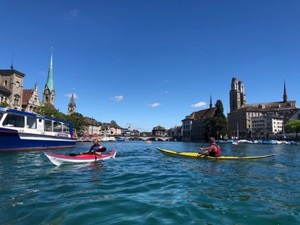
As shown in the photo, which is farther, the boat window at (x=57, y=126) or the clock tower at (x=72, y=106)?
the clock tower at (x=72, y=106)

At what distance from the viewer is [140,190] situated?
36.2 feet

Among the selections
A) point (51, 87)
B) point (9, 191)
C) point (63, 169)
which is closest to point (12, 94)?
point (51, 87)

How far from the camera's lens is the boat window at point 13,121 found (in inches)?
1187

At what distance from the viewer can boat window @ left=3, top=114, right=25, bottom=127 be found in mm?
30142

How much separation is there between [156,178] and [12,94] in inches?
3108

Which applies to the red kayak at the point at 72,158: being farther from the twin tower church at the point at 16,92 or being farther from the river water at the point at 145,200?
the twin tower church at the point at 16,92

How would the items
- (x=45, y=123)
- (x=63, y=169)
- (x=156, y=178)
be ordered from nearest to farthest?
(x=156, y=178) → (x=63, y=169) → (x=45, y=123)

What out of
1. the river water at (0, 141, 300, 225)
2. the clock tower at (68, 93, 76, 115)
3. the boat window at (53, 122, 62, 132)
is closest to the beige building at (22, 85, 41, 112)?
the boat window at (53, 122, 62, 132)

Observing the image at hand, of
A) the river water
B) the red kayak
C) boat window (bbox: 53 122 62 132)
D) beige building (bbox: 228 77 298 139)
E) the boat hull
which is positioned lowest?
the river water

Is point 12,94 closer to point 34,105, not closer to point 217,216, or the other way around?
point 34,105

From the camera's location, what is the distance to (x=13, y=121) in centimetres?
3094

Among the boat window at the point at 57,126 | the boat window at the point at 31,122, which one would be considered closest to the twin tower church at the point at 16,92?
the boat window at the point at 57,126

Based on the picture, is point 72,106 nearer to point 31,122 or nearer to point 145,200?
point 31,122

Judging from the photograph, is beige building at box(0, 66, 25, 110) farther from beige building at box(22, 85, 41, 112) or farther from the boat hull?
the boat hull
